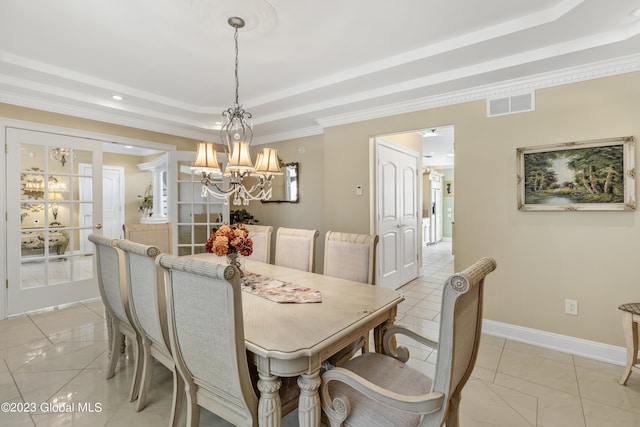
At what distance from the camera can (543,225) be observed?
2.75m

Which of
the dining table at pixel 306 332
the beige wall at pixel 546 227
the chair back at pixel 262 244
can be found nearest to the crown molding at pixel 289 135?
the beige wall at pixel 546 227

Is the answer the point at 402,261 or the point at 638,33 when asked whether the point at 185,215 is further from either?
the point at 638,33

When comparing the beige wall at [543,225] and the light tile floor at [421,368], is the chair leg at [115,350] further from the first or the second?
the beige wall at [543,225]

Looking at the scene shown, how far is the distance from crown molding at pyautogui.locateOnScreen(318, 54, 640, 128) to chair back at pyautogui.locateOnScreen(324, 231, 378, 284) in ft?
5.98

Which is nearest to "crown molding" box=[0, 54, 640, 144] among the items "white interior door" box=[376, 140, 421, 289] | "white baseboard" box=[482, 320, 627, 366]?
"white interior door" box=[376, 140, 421, 289]

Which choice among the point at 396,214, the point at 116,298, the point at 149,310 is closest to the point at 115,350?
the point at 116,298

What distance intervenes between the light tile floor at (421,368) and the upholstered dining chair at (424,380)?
678 millimetres

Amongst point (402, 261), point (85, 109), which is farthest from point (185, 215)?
point (402, 261)

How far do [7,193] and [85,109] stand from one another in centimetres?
123

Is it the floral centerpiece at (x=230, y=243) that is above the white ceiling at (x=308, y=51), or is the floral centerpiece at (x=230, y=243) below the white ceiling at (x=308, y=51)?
below

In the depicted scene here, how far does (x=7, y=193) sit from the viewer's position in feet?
10.8

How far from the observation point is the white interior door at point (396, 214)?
404cm

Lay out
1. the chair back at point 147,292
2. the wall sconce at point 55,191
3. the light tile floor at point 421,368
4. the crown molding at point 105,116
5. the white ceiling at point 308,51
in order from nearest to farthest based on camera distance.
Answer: the chair back at point 147,292 → the light tile floor at point 421,368 → the white ceiling at point 308,51 → the crown molding at point 105,116 → the wall sconce at point 55,191

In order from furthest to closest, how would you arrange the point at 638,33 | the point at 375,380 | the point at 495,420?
the point at 638,33, the point at 495,420, the point at 375,380
